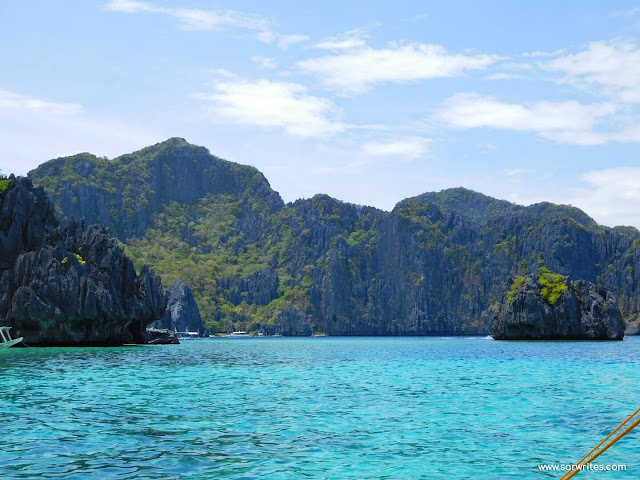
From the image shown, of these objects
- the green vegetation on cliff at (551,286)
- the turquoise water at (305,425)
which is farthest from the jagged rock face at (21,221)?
the green vegetation on cliff at (551,286)

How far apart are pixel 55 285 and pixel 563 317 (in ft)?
402

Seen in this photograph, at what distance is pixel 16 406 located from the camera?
36406mm

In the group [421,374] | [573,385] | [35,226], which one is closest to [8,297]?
[35,226]

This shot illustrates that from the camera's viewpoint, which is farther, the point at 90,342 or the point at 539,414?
the point at 90,342

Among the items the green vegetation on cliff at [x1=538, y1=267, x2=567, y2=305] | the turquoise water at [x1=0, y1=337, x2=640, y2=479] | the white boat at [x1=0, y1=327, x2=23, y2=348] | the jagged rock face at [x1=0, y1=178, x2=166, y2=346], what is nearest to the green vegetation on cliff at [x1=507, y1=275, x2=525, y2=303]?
the green vegetation on cliff at [x1=538, y1=267, x2=567, y2=305]

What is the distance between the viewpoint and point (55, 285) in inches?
4053

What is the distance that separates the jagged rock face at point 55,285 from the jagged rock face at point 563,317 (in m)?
92.8

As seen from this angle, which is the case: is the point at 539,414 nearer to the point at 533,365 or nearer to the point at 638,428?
the point at 638,428

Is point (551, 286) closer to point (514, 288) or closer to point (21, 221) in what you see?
point (514, 288)

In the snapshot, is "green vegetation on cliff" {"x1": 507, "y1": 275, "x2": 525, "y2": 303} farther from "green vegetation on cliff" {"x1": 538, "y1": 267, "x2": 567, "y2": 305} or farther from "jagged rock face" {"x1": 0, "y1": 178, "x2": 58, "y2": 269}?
"jagged rock face" {"x1": 0, "y1": 178, "x2": 58, "y2": 269}

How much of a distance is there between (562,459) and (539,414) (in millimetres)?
10802

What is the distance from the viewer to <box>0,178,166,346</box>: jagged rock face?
10146 centimetres

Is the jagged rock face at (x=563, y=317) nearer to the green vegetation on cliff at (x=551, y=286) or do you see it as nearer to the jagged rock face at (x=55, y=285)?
the green vegetation on cliff at (x=551, y=286)

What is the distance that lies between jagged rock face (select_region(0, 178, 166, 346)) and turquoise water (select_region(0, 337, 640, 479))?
4781cm
